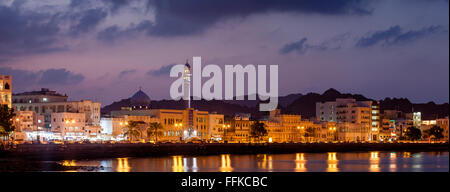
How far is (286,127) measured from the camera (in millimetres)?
168750

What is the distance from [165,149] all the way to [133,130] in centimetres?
2040

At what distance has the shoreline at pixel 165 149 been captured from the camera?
276ft

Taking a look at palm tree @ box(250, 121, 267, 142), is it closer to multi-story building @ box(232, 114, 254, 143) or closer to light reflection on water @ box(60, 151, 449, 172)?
multi-story building @ box(232, 114, 254, 143)

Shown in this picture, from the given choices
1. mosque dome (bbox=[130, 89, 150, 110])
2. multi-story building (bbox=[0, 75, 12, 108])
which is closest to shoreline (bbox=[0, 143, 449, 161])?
multi-story building (bbox=[0, 75, 12, 108])

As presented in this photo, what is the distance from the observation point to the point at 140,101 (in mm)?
151875

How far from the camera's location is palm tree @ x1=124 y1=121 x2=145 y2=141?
416ft

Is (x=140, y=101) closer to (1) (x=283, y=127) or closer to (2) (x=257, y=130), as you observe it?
(2) (x=257, y=130)

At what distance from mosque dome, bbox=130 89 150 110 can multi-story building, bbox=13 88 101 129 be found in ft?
53.5

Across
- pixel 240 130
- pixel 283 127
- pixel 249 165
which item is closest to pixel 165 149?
pixel 249 165
